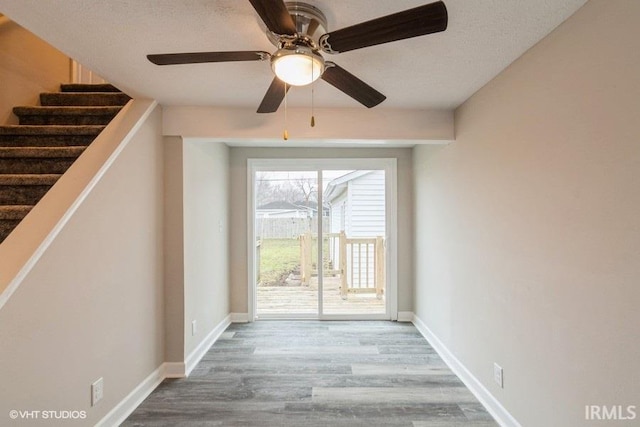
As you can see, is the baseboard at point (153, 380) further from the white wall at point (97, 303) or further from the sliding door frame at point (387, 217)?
the sliding door frame at point (387, 217)

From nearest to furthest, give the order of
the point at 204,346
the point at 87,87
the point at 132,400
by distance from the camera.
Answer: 1. the point at 132,400
2. the point at 87,87
3. the point at 204,346

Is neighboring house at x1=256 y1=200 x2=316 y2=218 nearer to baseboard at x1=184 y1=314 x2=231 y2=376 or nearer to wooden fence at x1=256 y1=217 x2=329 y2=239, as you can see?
wooden fence at x1=256 y1=217 x2=329 y2=239

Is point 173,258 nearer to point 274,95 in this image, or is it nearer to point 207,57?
point 274,95

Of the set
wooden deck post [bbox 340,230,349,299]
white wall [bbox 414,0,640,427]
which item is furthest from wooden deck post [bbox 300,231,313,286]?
white wall [bbox 414,0,640,427]

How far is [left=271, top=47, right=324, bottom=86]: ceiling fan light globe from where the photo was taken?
1303mm

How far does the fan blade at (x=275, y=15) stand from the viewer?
1078 millimetres

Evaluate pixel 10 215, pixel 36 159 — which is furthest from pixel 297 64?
pixel 36 159

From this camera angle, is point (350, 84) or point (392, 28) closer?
point (392, 28)

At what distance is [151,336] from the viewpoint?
7.99ft

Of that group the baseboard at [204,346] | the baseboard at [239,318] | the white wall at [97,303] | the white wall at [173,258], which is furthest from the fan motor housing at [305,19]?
the baseboard at [239,318]

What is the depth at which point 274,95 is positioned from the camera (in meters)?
1.81

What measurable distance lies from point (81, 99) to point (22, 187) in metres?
1.15

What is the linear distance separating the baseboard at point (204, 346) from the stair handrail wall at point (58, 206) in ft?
5.41

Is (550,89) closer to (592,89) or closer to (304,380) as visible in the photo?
(592,89)
